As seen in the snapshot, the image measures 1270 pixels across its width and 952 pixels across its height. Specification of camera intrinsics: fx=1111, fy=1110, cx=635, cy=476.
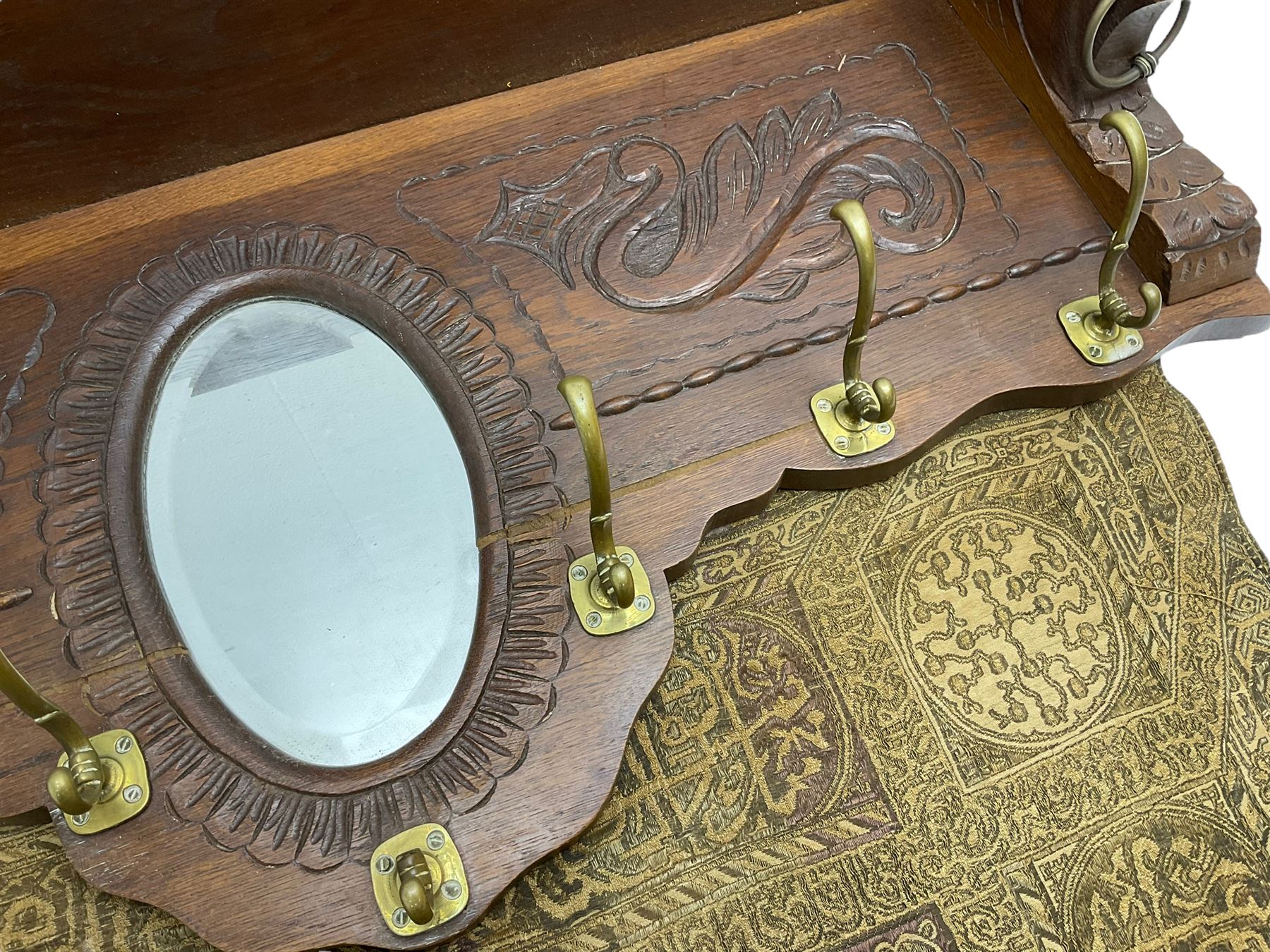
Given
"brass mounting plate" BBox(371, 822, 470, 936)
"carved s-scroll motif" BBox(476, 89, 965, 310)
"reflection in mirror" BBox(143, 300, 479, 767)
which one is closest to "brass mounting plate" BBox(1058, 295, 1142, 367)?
"carved s-scroll motif" BBox(476, 89, 965, 310)

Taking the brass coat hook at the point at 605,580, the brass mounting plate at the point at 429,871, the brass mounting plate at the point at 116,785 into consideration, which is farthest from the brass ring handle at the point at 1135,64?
the brass mounting plate at the point at 116,785

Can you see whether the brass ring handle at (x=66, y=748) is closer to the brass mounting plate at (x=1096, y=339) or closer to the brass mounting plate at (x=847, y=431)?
the brass mounting plate at (x=847, y=431)

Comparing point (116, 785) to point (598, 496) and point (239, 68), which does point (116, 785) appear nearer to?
Answer: point (598, 496)

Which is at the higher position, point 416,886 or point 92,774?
point 92,774

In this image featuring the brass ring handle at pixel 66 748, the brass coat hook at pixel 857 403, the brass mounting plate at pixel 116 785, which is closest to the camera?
the brass ring handle at pixel 66 748

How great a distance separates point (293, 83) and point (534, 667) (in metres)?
0.64

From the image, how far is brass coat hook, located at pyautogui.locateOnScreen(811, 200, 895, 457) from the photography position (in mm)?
1021

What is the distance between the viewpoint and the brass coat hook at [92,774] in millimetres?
857

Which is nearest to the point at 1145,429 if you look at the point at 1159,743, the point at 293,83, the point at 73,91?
the point at 1159,743

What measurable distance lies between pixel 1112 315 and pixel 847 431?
297 mm

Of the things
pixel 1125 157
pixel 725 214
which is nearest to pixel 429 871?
pixel 725 214

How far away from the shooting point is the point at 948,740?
1.01m

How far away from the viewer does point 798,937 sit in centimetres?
94

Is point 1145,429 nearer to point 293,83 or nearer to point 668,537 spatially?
point 668,537
